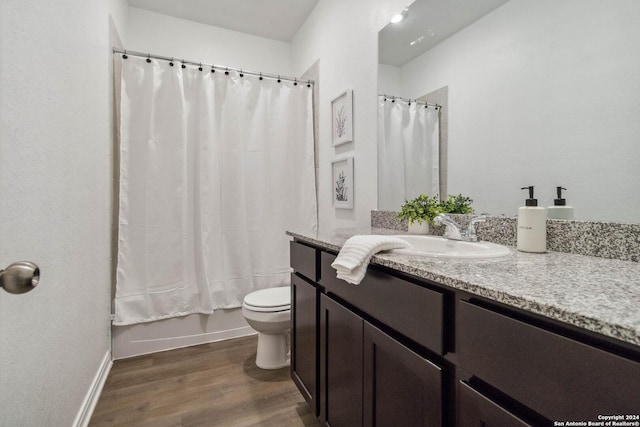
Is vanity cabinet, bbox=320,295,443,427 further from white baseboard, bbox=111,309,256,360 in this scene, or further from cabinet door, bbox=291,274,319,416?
white baseboard, bbox=111,309,256,360

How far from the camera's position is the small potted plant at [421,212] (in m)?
1.43

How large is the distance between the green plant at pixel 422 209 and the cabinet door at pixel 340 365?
57 centimetres

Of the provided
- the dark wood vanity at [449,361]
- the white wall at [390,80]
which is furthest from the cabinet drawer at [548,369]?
the white wall at [390,80]

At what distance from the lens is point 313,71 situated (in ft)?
8.41

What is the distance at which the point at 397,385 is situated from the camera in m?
0.82

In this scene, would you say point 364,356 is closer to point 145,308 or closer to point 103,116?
point 145,308

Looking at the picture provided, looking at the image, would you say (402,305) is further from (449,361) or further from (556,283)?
(556,283)

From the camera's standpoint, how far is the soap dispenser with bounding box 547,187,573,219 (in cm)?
95

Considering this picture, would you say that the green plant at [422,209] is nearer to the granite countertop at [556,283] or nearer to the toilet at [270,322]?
the granite countertop at [556,283]

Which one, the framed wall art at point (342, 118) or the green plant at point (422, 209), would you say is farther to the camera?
the framed wall art at point (342, 118)

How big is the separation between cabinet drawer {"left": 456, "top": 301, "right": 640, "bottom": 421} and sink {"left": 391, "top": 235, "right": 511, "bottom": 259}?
27cm

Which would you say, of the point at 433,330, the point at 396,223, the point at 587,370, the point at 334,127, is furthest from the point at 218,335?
the point at 587,370

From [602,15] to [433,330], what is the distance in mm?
991

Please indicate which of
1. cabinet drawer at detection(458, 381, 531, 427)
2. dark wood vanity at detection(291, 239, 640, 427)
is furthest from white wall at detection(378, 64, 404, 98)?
cabinet drawer at detection(458, 381, 531, 427)
